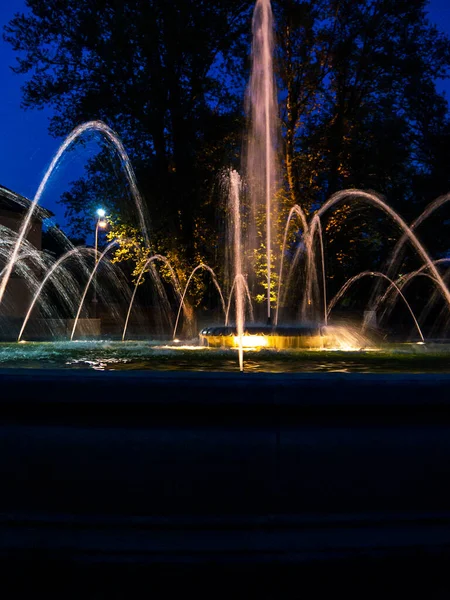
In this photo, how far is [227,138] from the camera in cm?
2614

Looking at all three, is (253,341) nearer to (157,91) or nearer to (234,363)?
(234,363)

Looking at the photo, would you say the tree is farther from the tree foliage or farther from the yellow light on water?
the yellow light on water

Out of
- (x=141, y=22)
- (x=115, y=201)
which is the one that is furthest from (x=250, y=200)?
(x=141, y=22)

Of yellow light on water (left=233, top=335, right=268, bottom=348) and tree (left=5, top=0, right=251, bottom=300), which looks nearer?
yellow light on water (left=233, top=335, right=268, bottom=348)

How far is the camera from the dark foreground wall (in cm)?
286

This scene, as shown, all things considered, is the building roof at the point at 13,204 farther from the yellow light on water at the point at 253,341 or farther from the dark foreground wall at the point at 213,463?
the dark foreground wall at the point at 213,463

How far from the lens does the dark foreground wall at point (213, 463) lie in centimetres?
286

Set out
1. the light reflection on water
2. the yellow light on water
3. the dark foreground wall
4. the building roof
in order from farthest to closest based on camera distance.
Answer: the building roof → the yellow light on water → the light reflection on water → the dark foreground wall

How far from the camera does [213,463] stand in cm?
288

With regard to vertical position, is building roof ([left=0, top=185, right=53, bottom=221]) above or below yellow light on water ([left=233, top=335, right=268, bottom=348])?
above

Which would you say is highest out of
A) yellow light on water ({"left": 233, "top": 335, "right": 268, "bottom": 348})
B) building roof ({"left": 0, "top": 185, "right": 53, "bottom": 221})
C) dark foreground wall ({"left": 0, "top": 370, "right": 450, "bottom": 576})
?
building roof ({"left": 0, "top": 185, "right": 53, "bottom": 221})

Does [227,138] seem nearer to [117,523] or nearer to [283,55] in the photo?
[283,55]

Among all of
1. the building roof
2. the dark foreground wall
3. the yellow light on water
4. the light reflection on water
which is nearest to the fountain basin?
the yellow light on water

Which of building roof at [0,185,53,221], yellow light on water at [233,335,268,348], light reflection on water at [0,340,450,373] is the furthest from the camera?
building roof at [0,185,53,221]
